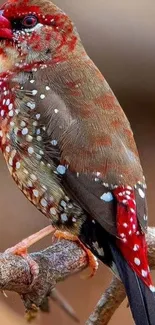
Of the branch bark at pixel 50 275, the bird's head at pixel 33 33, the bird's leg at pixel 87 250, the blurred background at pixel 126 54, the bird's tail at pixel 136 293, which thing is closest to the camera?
the bird's tail at pixel 136 293

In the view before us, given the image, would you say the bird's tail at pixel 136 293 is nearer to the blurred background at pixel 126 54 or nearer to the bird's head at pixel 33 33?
the bird's head at pixel 33 33

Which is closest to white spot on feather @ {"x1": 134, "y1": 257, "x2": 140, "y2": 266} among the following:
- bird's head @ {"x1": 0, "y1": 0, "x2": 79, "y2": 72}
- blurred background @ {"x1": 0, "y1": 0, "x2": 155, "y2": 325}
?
bird's head @ {"x1": 0, "y1": 0, "x2": 79, "y2": 72}

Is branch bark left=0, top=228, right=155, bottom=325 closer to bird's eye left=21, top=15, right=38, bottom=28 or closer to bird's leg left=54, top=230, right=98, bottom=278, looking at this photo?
bird's leg left=54, top=230, right=98, bottom=278

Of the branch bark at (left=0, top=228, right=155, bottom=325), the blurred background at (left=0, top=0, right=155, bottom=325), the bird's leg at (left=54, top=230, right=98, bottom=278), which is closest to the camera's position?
the branch bark at (left=0, top=228, right=155, bottom=325)

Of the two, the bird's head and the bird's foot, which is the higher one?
the bird's head

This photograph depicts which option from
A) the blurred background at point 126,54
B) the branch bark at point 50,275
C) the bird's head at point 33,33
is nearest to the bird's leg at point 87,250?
the branch bark at point 50,275

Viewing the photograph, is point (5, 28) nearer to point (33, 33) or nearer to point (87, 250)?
point (33, 33)
